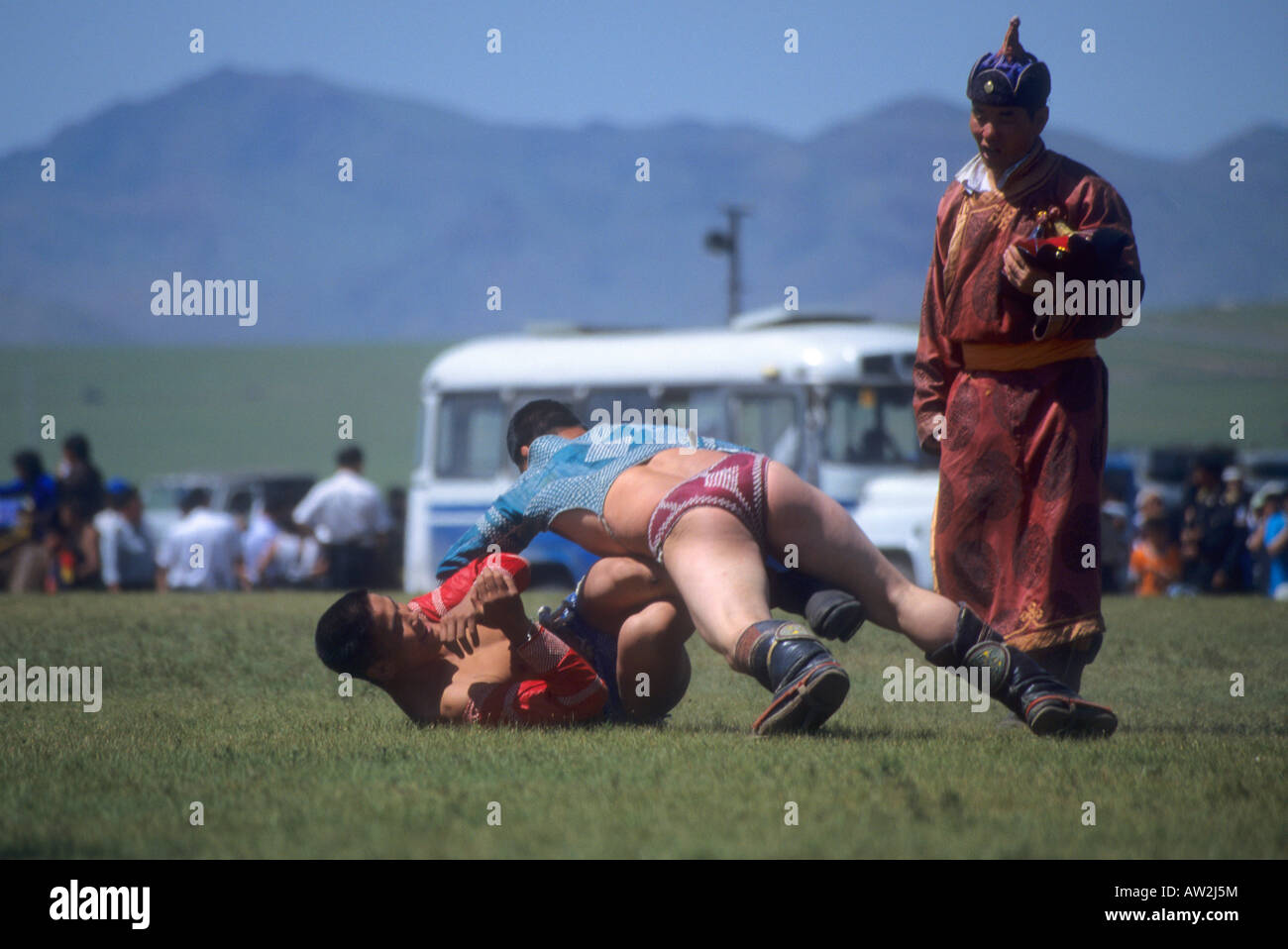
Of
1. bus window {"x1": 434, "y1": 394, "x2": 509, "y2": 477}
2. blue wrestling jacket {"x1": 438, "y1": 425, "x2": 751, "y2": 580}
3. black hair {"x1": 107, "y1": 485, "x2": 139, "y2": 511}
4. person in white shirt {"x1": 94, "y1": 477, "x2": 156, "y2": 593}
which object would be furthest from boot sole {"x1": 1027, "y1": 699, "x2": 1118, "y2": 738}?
black hair {"x1": 107, "y1": 485, "x2": 139, "y2": 511}

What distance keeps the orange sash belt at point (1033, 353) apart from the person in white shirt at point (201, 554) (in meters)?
11.0

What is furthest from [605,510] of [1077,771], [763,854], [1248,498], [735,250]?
[735,250]

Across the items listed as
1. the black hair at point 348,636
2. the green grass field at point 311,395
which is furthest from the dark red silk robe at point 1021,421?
the green grass field at point 311,395

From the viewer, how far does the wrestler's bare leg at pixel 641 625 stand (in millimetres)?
5328

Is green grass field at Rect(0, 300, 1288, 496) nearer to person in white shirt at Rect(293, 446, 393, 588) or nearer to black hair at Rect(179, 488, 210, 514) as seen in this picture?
person in white shirt at Rect(293, 446, 393, 588)

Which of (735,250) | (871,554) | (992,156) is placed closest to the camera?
(871,554)

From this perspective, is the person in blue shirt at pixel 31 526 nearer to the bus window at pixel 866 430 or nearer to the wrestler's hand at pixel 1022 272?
the bus window at pixel 866 430

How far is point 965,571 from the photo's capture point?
230 inches

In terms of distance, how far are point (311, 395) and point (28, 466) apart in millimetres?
93043

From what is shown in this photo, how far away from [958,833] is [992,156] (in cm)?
299

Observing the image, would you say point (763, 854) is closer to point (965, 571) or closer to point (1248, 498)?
point (965, 571)

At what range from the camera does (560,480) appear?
536cm

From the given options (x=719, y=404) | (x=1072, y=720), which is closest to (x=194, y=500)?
(x=719, y=404)

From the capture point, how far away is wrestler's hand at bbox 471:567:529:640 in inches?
195
